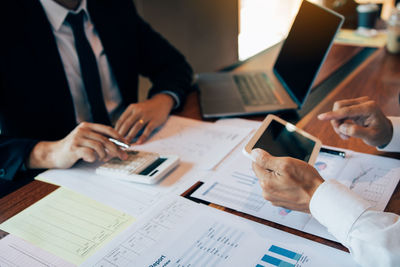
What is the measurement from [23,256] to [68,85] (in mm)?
656

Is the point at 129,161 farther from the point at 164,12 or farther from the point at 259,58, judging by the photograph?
the point at 164,12

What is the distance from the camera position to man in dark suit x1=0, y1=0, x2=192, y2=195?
2.86 feet

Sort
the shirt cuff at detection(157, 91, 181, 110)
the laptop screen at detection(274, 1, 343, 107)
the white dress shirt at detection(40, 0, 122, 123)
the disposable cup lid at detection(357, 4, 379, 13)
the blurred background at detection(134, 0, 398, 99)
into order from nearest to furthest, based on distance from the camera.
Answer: the laptop screen at detection(274, 1, 343, 107) < the white dress shirt at detection(40, 0, 122, 123) < the shirt cuff at detection(157, 91, 181, 110) < the disposable cup lid at detection(357, 4, 379, 13) < the blurred background at detection(134, 0, 398, 99)

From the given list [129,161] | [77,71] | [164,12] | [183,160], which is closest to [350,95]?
[183,160]

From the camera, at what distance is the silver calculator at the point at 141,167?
0.76 metres

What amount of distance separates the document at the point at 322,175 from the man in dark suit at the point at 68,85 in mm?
276

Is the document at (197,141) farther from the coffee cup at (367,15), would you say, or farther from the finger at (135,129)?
the coffee cup at (367,15)

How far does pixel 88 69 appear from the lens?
3.69 ft

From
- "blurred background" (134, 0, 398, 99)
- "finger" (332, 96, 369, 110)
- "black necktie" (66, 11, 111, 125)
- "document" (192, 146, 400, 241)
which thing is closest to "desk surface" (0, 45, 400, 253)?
"document" (192, 146, 400, 241)

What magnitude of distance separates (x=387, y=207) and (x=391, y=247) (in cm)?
16

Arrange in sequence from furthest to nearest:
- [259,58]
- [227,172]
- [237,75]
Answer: [259,58] → [237,75] → [227,172]

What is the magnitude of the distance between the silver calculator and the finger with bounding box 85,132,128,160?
16 millimetres

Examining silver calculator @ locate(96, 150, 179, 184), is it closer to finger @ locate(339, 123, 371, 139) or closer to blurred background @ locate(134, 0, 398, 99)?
finger @ locate(339, 123, 371, 139)

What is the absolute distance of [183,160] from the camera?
0.86m
